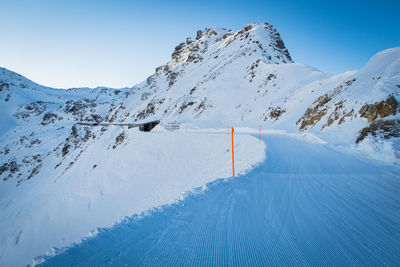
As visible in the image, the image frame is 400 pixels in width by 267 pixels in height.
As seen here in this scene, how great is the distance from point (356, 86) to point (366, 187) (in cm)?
1453

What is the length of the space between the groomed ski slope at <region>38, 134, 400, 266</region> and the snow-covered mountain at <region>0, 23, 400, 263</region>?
5331 mm

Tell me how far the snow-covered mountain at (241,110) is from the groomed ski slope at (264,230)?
17.5ft

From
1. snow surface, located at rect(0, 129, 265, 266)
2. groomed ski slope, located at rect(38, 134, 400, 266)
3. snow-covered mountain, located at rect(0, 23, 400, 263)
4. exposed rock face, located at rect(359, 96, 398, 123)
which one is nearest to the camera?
groomed ski slope, located at rect(38, 134, 400, 266)

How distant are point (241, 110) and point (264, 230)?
1068 inches

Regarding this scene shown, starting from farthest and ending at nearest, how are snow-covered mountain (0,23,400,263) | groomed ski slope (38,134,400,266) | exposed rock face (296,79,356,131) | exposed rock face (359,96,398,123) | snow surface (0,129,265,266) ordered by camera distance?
exposed rock face (296,79,356,131)
snow-covered mountain (0,23,400,263)
exposed rock face (359,96,398,123)
snow surface (0,129,265,266)
groomed ski slope (38,134,400,266)

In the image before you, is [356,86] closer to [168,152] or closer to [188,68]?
[168,152]

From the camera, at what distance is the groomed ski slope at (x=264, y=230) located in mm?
2248

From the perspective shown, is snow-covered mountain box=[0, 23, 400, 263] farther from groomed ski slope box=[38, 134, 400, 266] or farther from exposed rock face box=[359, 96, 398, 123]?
groomed ski slope box=[38, 134, 400, 266]

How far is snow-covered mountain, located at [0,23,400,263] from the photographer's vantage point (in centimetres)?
956

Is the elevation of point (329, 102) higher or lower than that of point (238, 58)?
lower

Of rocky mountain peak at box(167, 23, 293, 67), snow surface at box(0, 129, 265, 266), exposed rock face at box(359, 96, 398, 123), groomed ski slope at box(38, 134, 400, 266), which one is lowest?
snow surface at box(0, 129, 265, 266)

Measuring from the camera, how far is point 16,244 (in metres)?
6.91

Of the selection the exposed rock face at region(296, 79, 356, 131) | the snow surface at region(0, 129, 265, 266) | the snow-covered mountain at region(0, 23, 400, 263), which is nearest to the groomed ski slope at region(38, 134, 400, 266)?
the snow surface at region(0, 129, 265, 266)

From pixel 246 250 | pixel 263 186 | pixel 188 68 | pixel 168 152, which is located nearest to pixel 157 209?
pixel 246 250
